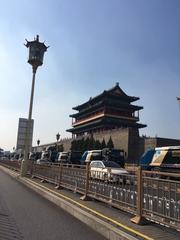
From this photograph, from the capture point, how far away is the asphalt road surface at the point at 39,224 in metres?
7.45

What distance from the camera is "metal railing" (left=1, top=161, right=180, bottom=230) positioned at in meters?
7.22

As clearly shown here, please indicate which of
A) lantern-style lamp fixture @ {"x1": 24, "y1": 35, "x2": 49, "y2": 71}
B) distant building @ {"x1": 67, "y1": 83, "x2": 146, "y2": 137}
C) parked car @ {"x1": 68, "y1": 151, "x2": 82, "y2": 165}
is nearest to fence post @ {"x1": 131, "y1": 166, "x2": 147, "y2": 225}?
lantern-style lamp fixture @ {"x1": 24, "y1": 35, "x2": 49, "y2": 71}

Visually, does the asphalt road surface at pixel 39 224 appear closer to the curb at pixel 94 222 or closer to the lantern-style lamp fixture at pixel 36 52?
the curb at pixel 94 222

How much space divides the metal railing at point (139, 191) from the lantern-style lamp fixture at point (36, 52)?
Result: 50.5 ft

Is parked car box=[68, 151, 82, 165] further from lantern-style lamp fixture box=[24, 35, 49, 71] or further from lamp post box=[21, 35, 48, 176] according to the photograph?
lantern-style lamp fixture box=[24, 35, 49, 71]

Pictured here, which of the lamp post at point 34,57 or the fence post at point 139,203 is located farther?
the lamp post at point 34,57

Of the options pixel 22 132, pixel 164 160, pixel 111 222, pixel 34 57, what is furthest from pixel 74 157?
pixel 111 222

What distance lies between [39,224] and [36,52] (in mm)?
20951

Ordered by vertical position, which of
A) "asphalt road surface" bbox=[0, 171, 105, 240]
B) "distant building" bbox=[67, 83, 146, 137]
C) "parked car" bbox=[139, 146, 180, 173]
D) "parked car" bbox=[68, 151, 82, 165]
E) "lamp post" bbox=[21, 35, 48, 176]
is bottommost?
"asphalt road surface" bbox=[0, 171, 105, 240]

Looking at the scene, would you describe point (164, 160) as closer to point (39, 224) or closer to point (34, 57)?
point (34, 57)

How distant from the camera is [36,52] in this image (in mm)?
27922

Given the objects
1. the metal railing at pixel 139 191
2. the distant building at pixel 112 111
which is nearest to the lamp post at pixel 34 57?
the metal railing at pixel 139 191

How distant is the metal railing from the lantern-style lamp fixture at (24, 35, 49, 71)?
606 inches

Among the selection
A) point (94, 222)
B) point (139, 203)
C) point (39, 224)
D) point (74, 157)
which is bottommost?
point (39, 224)
